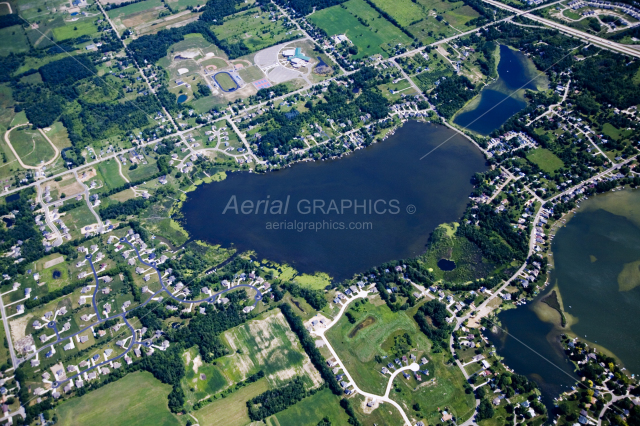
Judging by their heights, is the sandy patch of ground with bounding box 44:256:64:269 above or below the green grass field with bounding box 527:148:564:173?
above

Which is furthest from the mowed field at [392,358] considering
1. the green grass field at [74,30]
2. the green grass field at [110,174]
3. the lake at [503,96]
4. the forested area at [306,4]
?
the green grass field at [74,30]

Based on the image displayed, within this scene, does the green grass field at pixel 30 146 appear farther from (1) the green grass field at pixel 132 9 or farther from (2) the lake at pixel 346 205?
(1) the green grass field at pixel 132 9

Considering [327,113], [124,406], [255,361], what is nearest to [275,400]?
[255,361]

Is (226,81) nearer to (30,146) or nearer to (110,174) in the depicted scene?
(110,174)

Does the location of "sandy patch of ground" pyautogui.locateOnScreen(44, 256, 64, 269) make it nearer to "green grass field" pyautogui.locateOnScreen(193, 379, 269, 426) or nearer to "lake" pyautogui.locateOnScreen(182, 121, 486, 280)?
"lake" pyautogui.locateOnScreen(182, 121, 486, 280)

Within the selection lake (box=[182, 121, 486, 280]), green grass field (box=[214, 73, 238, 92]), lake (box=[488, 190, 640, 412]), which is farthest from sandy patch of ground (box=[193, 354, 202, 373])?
green grass field (box=[214, 73, 238, 92])

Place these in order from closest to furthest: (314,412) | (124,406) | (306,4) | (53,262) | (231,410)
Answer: (314,412) < (231,410) < (124,406) < (53,262) < (306,4)

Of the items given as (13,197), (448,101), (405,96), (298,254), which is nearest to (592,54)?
(448,101)
